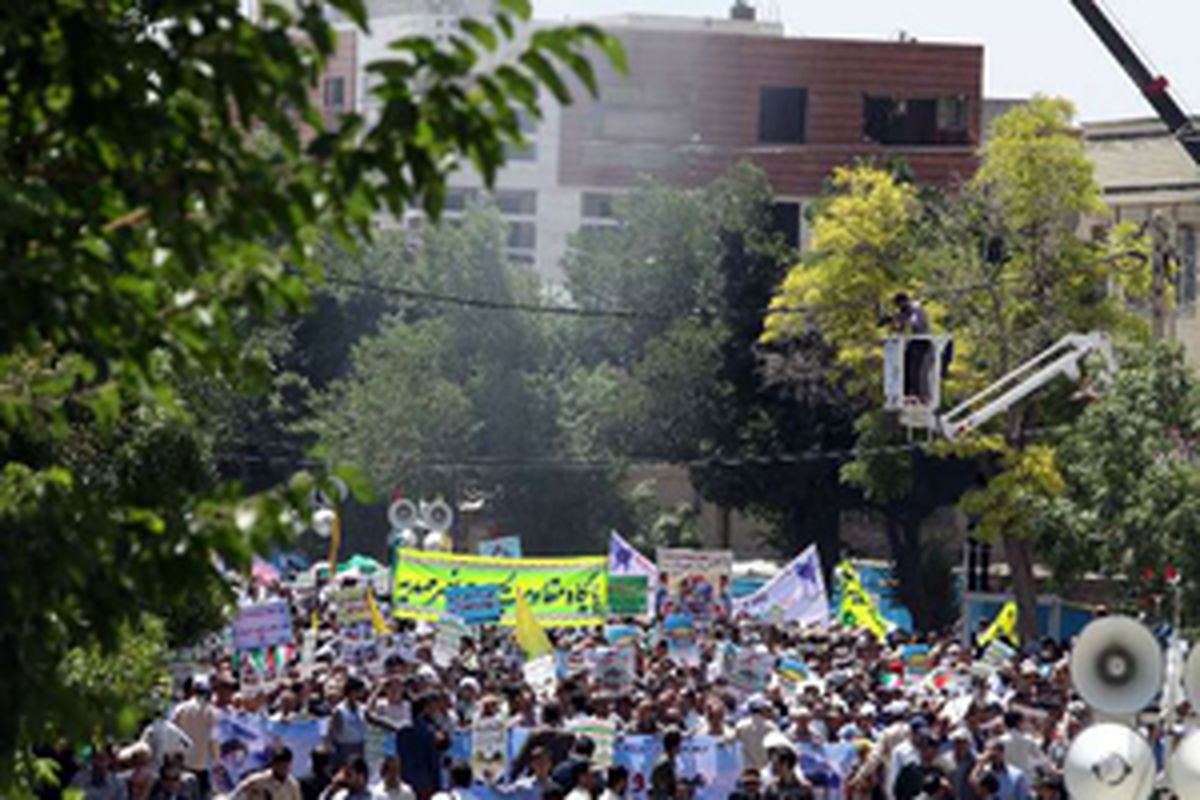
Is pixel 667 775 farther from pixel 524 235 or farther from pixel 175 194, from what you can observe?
pixel 524 235

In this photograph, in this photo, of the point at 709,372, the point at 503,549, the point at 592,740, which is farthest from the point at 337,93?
the point at 592,740

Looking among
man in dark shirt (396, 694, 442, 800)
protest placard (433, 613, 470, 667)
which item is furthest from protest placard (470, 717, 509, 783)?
protest placard (433, 613, 470, 667)

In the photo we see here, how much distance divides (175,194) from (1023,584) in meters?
42.3

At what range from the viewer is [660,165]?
10300 centimetres

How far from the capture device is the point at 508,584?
106ft

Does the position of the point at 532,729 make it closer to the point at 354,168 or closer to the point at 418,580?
the point at 418,580

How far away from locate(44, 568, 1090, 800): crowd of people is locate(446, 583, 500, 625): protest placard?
356 cm

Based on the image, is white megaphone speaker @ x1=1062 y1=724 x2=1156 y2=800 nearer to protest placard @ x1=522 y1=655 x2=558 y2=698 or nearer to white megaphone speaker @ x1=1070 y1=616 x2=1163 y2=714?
white megaphone speaker @ x1=1070 y1=616 x2=1163 y2=714

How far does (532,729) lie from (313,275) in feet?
46.0

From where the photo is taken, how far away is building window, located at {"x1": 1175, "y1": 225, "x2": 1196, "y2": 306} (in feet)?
207

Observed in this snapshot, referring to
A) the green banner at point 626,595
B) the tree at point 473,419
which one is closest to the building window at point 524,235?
the tree at point 473,419

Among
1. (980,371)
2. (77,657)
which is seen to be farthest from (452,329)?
(77,657)

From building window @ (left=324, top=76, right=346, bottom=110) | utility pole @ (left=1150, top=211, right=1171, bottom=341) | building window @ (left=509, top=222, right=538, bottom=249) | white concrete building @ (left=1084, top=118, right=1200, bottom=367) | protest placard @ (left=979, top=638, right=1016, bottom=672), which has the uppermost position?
building window @ (left=324, top=76, right=346, bottom=110)

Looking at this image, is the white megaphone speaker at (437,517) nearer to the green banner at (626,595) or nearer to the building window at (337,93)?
the green banner at (626,595)
